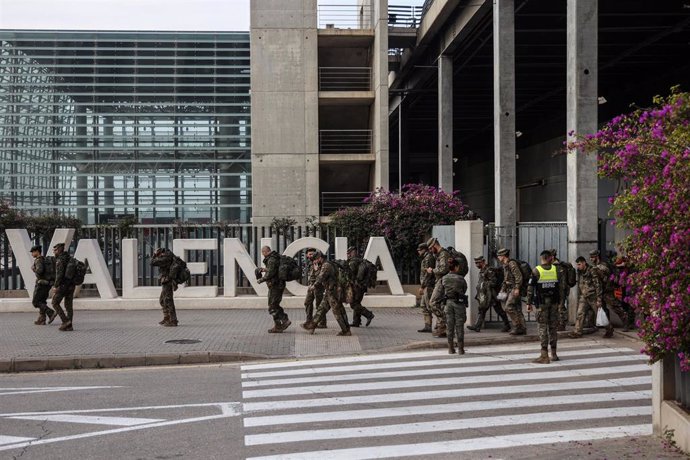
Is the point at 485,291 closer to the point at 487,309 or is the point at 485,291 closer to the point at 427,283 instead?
the point at 487,309

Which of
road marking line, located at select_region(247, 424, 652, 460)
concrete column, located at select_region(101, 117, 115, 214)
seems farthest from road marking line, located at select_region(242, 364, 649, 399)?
concrete column, located at select_region(101, 117, 115, 214)

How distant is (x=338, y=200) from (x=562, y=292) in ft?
73.8

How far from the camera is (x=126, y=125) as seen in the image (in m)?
39.6

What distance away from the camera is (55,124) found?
39125mm

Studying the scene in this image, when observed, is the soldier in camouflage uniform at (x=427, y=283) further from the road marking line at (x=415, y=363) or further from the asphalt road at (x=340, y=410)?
the asphalt road at (x=340, y=410)

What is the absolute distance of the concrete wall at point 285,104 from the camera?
32.2 metres

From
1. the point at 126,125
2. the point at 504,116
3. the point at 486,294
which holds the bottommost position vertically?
the point at 486,294

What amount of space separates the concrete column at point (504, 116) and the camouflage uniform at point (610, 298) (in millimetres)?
7661

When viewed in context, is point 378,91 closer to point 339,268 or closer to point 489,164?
point 339,268

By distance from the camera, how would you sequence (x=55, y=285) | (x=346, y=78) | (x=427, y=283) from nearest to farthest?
1. (x=427, y=283)
2. (x=55, y=285)
3. (x=346, y=78)

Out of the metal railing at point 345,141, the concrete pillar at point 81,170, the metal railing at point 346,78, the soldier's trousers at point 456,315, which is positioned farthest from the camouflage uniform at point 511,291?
the concrete pillar at point 81,170

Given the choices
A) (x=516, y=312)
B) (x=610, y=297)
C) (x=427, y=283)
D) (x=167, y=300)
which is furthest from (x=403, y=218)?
(x=167, y=300)

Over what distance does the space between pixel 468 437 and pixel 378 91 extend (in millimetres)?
25631

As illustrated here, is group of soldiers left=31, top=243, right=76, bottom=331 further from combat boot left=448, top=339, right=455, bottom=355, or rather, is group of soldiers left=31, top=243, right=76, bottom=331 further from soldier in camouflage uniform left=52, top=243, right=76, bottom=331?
combat boot left=448, top=339, right=455, bottom=355
